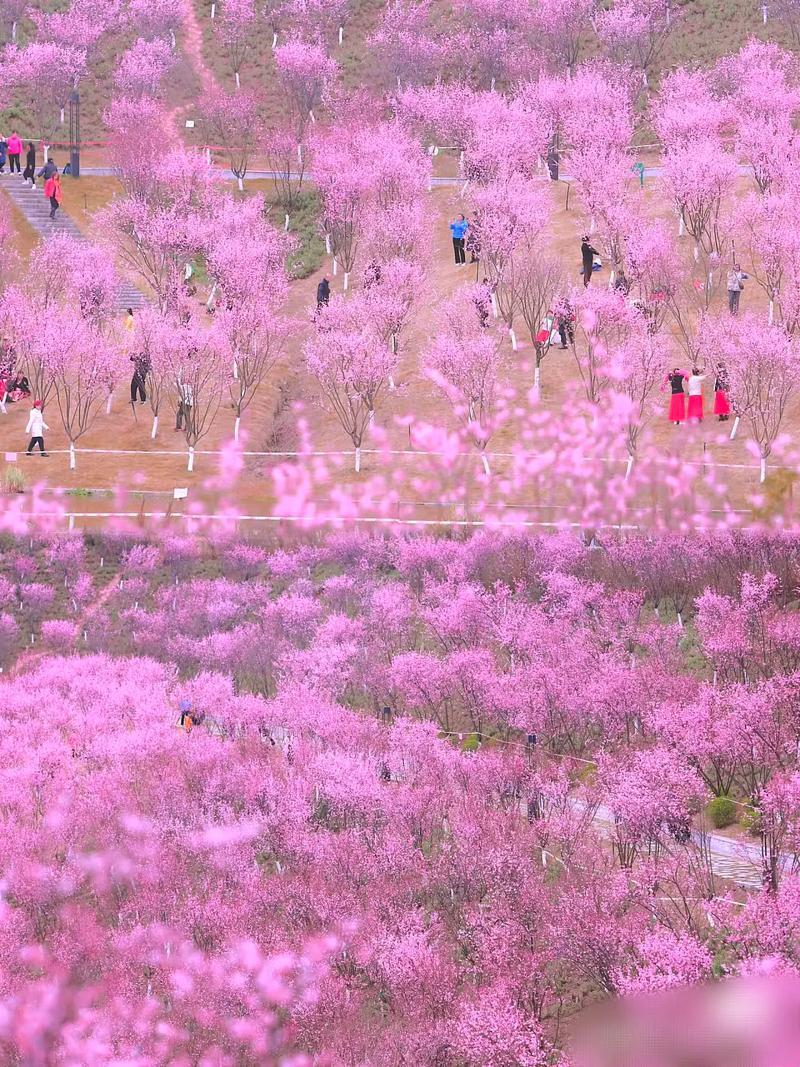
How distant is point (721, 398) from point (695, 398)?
0.82 m

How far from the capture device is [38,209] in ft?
250

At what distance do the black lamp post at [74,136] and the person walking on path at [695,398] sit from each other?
40.0m

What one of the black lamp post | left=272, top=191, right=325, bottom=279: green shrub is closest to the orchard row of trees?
left=272, top=191, right=325, bottom=279: green shrub

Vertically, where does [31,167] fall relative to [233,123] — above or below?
below

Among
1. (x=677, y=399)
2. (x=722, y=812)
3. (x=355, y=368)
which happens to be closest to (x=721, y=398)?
(x=677, y=399)

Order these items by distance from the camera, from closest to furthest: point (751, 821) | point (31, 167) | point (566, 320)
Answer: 1. point (751, 821)
2. point (566, 320)
3. point (31, 167)

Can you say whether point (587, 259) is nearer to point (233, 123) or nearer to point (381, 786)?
point (381, 786)

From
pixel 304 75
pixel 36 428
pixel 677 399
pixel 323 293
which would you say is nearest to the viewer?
pixel 677 399

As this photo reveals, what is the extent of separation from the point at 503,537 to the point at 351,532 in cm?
463

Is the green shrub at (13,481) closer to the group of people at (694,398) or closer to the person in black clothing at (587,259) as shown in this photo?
the group of people at (694,398)

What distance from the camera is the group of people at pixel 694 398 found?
2036 inches

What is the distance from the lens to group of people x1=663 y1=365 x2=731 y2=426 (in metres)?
51.7

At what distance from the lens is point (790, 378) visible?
4900 cm

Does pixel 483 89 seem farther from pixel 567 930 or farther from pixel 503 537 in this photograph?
pixel 567 930
